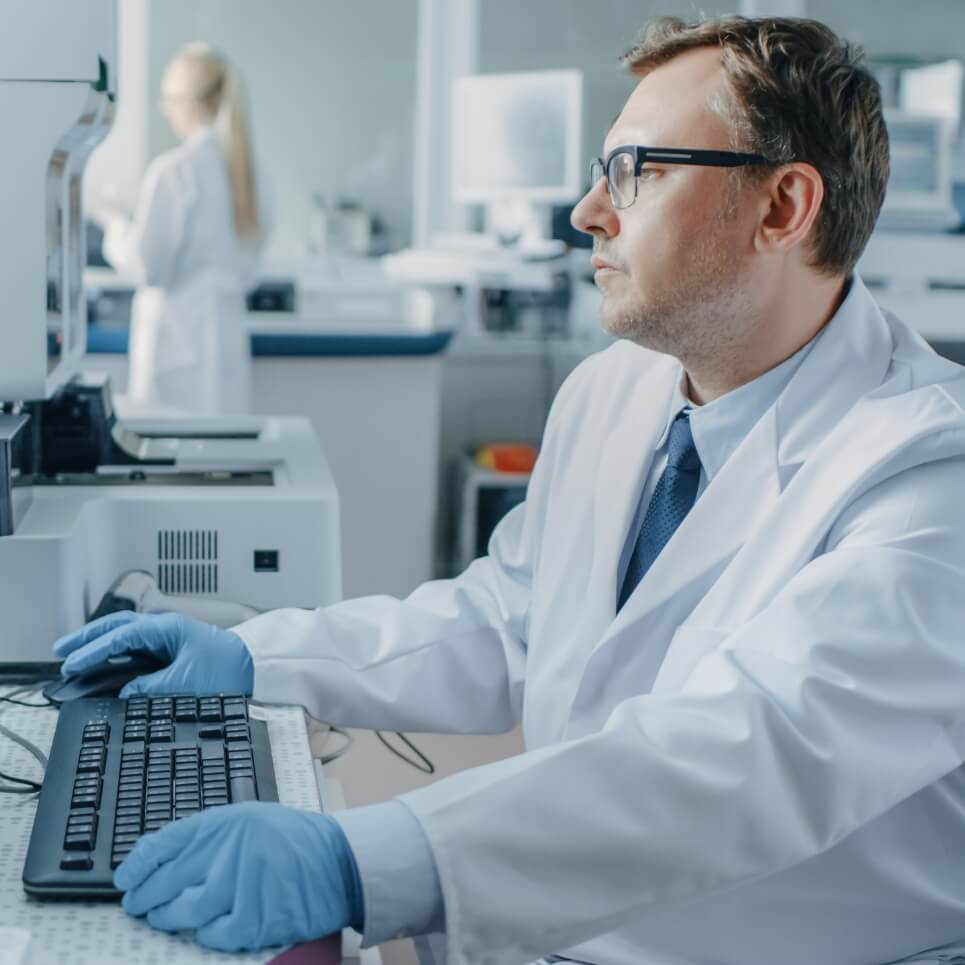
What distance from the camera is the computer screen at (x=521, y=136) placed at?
3.87 meters

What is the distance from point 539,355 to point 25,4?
2.55 metres

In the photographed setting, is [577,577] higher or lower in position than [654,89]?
lower

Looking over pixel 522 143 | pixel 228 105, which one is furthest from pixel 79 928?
pixel 522 143

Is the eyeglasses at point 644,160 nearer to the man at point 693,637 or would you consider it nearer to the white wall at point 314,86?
the man at point 693,637

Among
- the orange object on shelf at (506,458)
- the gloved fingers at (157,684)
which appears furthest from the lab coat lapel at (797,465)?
the orange object on shelf at (506,458)

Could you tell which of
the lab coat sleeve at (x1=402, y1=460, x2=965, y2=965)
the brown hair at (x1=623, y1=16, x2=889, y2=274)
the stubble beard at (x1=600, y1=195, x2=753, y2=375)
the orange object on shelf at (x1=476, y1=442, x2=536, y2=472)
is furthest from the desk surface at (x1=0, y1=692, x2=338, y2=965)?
the orange object on shelf at (x1=476, y1=442, x2=536, y2=472)

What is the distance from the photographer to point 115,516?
1.36 meters

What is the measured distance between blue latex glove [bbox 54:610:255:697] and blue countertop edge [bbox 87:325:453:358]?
2.05m

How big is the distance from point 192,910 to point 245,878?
1.2 inches

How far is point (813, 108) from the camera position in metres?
1.13

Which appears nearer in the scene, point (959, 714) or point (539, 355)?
point (959, 714)

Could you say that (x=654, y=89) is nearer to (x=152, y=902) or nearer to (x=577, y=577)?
(x=577, y=577)

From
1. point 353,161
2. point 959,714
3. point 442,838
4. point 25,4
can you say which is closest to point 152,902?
point 442,838

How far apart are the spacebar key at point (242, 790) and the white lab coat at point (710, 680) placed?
122 millimetres
